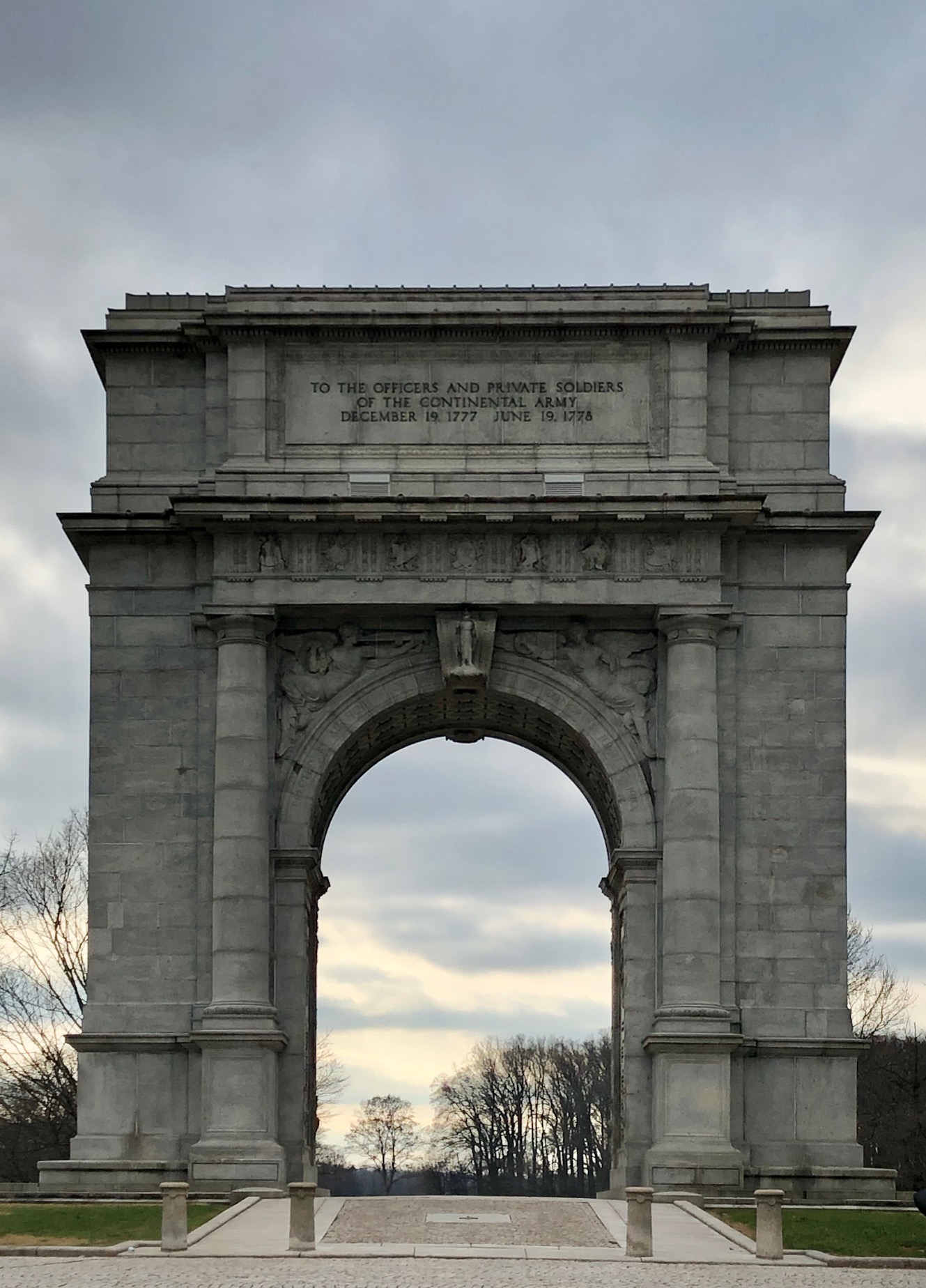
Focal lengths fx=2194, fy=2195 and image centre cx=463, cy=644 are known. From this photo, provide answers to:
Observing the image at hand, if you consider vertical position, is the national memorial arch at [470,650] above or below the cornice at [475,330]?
below

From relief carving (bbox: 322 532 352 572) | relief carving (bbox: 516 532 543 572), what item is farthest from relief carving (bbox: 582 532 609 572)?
relief carving (bbox: 322 532 352 572)

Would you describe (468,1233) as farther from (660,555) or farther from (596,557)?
(660,555)

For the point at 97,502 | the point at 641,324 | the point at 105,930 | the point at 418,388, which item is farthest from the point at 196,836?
the point at 641,324

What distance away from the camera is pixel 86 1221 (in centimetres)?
3938

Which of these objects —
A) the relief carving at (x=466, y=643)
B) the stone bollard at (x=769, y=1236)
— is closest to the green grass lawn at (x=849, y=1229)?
the stone bollard at (x=769, y=1236)

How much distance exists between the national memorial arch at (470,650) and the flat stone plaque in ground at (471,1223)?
183 inches

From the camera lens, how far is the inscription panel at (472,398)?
51.9 meters

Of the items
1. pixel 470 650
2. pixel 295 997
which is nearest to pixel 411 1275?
pixel 295 997

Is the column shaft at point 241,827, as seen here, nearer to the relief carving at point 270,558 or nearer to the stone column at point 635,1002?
the relief carving at point 270,558

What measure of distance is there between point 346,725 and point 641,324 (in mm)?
11687

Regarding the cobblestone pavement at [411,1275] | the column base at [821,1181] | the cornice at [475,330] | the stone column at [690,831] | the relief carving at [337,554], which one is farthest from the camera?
the cornice at [475,330]

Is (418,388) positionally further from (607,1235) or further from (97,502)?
(607,1235)

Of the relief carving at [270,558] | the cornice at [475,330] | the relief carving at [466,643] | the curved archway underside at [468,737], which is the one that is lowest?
the curved archway underside at [468,737]

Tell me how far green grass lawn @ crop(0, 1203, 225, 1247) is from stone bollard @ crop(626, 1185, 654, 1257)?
807cm
